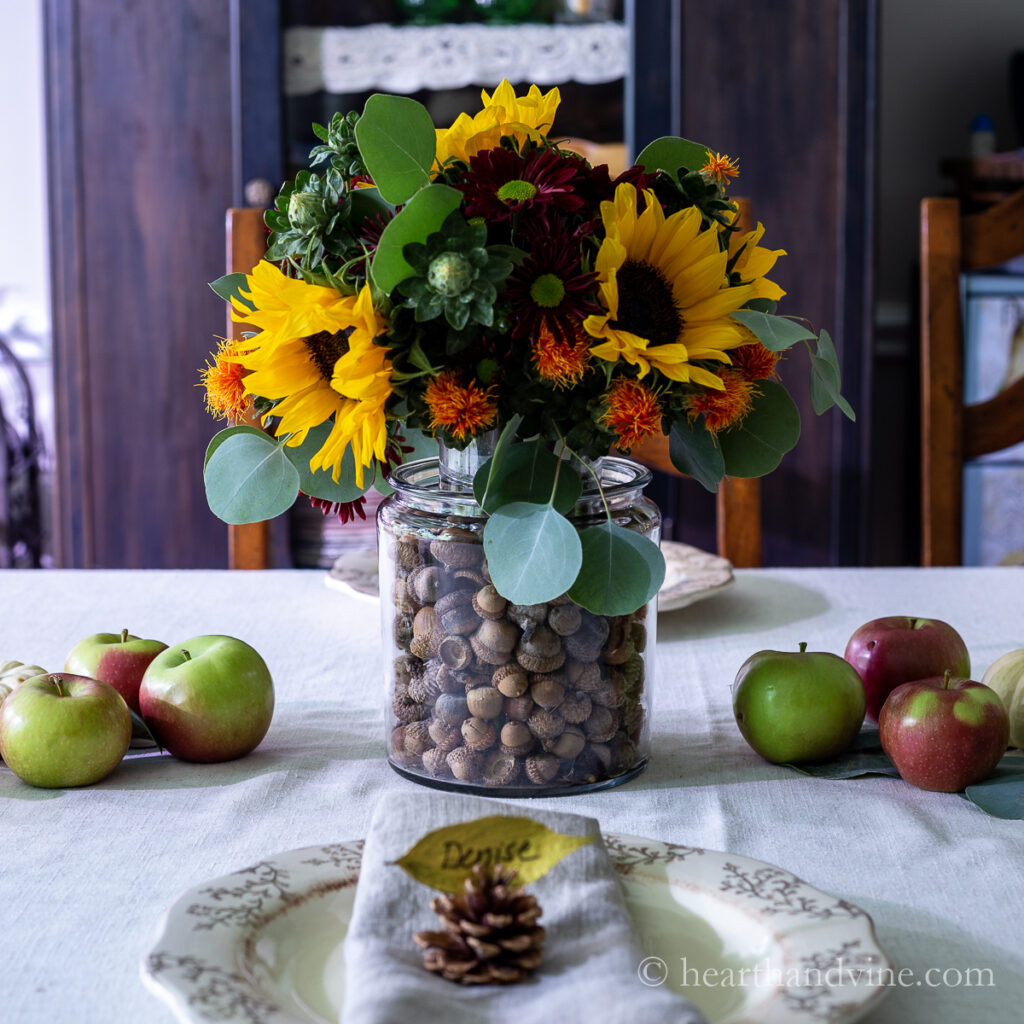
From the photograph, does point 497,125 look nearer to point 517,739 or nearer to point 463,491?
point 463,491

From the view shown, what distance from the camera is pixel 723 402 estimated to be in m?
0.53

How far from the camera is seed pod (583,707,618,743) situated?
1.84 feet

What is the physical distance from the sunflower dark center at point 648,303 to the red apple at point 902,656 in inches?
9.7

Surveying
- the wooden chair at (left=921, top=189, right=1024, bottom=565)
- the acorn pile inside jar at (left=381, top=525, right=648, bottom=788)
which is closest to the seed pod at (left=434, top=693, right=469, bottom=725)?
the acorn pile inside jar at (left=381, top=525, right=648, bottom=788)

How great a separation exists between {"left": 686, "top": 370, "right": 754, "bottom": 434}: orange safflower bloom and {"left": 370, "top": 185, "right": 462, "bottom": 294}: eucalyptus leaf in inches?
5.4

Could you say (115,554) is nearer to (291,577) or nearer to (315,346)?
(291,577)

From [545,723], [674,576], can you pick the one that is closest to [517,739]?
[545,723]

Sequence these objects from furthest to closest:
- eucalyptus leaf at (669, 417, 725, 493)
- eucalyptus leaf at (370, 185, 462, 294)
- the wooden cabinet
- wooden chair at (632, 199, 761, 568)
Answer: the wooden cabinet
wooden chair at (632, 199, 761, 568)
eucalyptus leaf at (669, 417, 725, 493)
eucalyptus leaf at (370, 185, 462, 294)

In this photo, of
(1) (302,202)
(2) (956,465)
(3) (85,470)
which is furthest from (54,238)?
(1) (302,202)

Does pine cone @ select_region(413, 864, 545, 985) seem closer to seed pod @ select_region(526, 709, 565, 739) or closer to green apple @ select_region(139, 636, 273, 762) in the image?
seed pod @ select_region(526, 709, 565, 739)

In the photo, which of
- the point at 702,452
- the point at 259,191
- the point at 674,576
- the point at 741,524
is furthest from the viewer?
the point at 259,191

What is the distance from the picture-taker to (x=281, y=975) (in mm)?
405

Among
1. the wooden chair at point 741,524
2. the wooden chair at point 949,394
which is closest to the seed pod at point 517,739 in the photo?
the wooden chair at point 741,524

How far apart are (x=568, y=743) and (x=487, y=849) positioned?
133 mm
